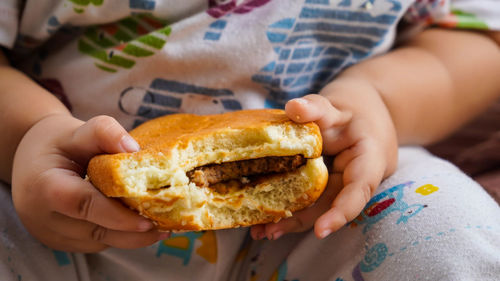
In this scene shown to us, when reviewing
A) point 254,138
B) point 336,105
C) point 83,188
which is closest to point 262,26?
point 336,105

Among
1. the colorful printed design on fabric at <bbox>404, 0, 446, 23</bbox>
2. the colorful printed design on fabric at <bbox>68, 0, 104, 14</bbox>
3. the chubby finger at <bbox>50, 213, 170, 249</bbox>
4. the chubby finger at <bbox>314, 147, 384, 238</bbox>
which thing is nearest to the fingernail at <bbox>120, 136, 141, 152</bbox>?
the chubby finger at <bbox>50, 213, 170, 249</bbox>

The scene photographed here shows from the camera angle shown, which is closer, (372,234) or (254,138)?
(254,138)

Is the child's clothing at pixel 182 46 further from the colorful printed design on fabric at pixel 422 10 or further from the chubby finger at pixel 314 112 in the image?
the chubby finger at pixel 314 112

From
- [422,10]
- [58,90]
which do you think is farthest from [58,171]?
[422,10]

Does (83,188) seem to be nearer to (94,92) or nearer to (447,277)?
(94,92)

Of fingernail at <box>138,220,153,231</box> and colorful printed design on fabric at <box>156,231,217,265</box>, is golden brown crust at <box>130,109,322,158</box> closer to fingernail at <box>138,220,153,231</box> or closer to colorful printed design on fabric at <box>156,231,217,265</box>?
fingernail at <box>138,220,153,231</box>

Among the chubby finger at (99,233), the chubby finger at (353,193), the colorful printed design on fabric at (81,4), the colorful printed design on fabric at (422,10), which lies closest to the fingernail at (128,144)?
the chubby finger at (99,233)

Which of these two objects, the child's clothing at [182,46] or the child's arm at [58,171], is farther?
the child's clothing at [182,46]
